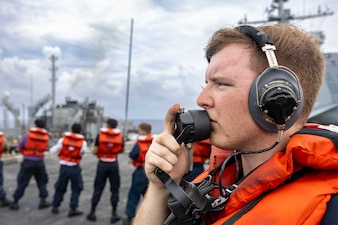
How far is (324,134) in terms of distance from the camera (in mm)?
1202

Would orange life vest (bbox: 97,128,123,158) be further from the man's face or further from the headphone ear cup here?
the headphone ear cup

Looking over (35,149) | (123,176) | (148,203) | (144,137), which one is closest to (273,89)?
(148,203)

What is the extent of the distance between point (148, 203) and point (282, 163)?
671 millimetres

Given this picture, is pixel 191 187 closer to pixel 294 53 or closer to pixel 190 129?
pixel 190 129

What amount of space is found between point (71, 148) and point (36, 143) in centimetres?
111

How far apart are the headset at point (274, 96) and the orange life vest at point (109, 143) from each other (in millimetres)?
6041

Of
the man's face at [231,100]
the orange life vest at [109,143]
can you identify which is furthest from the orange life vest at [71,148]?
the man's face at [231,100]

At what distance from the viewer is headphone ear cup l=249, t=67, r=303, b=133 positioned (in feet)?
3.91

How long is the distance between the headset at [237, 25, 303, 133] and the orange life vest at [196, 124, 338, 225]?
10 centimetres

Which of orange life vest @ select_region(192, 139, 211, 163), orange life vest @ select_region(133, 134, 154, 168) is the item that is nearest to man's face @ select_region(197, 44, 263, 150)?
orange life vest @ select_region(192, 139, 211, 163)

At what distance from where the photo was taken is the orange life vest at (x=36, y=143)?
7638mm

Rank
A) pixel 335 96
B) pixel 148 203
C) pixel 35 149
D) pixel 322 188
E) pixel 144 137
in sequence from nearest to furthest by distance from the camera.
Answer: pixel 322 188, pixel 148 203, pixel 144 137, pixel 35 149, pixel 335 96

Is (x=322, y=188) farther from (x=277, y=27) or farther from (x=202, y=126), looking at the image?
(x=277, y=27)

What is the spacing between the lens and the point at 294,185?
3.80 ft
